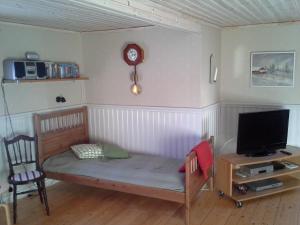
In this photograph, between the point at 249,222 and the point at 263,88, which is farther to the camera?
the point at 263,88

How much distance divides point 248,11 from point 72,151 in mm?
2885

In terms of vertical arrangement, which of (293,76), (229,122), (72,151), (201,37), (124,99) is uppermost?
(201,37)

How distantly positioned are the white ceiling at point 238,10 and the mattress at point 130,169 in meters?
1.75

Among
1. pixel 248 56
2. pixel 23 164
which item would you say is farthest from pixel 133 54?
pixel 23 164

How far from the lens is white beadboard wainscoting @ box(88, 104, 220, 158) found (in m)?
3.96

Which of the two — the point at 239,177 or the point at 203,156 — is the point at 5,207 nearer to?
the point at 203,156

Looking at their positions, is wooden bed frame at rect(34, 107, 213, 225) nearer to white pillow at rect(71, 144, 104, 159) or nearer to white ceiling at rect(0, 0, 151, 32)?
white pillow at rect(71, 144, 104, 159)

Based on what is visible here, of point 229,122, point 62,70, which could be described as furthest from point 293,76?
point 62,70

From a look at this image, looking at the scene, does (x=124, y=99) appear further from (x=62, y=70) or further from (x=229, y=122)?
(x=229, y=122)

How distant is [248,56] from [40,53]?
2907 millimetres

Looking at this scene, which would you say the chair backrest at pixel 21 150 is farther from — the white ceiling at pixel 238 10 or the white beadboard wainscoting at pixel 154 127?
the white ceiling at pixel 238 10

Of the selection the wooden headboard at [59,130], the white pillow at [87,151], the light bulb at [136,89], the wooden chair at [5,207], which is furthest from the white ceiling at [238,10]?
the wooden chair at [5,207]

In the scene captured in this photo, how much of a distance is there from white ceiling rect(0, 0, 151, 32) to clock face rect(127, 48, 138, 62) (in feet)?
1.09

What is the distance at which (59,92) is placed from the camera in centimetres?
424
